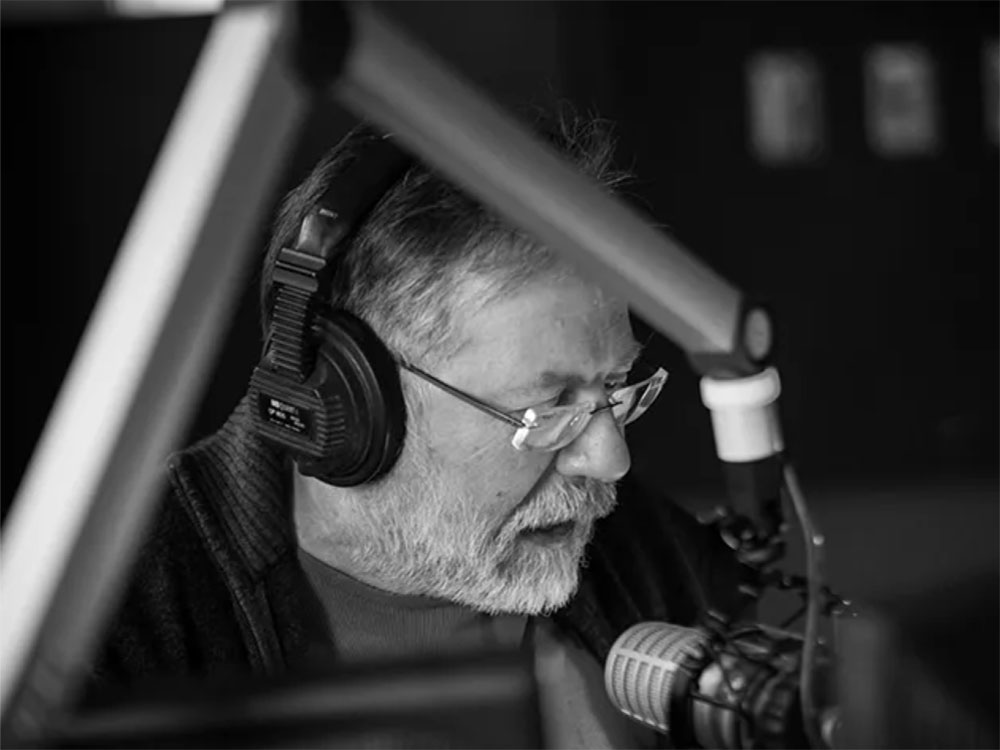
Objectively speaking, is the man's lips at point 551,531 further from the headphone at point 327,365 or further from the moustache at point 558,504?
the headphone at point 327,365

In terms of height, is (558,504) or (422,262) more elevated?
(422,262)

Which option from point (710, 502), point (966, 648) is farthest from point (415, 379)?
point (710, 502)

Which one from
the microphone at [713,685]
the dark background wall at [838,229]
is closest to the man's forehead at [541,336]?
the microphone at [713,685]

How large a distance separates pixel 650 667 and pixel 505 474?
1.56ft

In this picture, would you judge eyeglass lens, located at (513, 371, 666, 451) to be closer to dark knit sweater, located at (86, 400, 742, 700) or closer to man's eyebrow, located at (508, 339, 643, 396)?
man's eyebrow, located at (508, 339, 643, 396)

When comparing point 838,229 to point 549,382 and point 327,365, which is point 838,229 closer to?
point 549,382

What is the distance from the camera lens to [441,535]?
4.74 feet

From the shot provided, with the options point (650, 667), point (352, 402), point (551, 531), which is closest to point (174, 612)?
point (352, 402)

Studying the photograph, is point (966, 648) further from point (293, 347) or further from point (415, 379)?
point (293, 347)

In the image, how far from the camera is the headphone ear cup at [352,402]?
1.26 m

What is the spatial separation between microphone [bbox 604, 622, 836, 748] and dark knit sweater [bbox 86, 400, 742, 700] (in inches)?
14.7

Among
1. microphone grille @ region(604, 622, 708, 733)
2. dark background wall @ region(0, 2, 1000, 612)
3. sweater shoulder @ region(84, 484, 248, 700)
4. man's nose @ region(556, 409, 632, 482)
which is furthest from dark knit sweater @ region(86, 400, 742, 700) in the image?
dark background wall @ region(0, 2, 1000, 612)

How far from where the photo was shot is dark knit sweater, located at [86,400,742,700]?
1.32 metres

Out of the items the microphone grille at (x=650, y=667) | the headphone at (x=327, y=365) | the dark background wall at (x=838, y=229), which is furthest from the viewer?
the dark background wall at (x=838, y=229)
